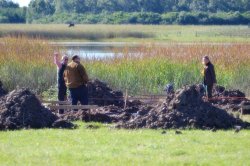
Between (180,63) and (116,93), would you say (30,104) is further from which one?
(180,63)

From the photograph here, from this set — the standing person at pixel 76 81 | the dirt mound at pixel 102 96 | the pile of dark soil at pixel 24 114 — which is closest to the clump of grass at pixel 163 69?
the dirt mound at pixel 102 96

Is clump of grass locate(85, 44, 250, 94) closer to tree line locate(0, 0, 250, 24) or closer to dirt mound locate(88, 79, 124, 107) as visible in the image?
dirt mound locate(88, 79, 124, 107)

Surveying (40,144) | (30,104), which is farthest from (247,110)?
(40,144)

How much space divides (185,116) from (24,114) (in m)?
3.64

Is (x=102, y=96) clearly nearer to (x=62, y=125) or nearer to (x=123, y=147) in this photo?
(x=62, y=125)

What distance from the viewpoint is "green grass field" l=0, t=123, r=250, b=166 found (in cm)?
1448

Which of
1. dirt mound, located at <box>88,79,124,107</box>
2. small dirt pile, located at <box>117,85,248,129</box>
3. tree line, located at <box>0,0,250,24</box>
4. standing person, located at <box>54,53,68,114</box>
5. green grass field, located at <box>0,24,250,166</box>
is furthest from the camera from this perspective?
tree line, located at <box>0,0,250,24</box>

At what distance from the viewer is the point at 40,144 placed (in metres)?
16.4

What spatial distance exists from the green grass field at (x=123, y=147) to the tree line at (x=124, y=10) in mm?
83862

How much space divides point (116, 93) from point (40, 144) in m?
9.57

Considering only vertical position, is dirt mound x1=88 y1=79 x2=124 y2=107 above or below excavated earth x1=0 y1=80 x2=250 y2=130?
below

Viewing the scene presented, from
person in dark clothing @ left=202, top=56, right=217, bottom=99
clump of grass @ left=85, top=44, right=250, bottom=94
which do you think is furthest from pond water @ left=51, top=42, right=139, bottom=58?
person in dark clothing @ left=202, top=56, right=217, bottom=99

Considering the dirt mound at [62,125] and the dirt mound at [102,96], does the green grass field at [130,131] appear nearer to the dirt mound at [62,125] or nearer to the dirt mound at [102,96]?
the dirt mound at [62,125]

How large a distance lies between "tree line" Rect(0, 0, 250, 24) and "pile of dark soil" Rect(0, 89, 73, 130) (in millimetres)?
81900
